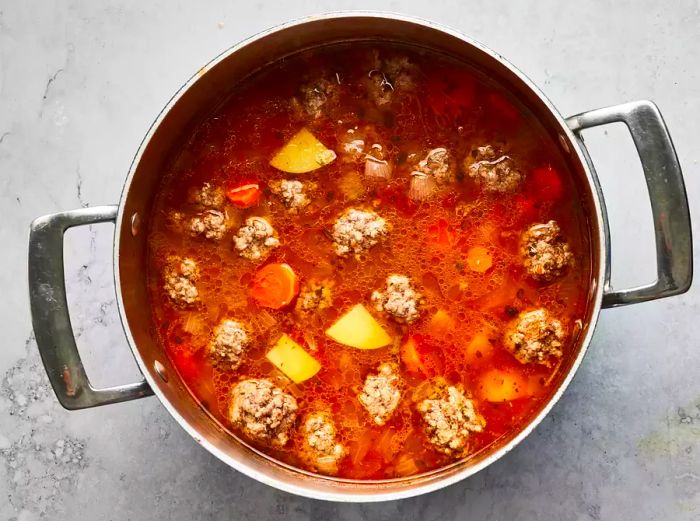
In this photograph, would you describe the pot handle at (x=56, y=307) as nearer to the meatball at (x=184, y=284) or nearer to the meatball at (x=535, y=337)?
the meatball at (x=184, y=284)

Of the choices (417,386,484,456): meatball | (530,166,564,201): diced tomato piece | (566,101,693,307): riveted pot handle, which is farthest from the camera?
(530,166,564,201): diced tomato piece

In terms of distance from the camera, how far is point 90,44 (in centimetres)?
352

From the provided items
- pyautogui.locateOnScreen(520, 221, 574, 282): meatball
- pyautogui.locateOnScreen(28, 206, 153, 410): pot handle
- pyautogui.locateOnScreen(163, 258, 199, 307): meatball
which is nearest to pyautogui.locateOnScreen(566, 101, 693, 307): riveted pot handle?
pyautogui.locateOnScreen(520, 221, 574, 282): meatball

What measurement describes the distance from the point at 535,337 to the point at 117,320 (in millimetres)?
1775

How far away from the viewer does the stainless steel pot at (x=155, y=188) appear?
8.82 feet

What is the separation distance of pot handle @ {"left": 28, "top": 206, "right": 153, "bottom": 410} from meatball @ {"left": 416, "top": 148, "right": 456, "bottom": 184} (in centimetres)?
122

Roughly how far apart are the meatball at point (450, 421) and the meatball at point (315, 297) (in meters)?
0.56

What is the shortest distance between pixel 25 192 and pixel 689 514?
319 centimetres

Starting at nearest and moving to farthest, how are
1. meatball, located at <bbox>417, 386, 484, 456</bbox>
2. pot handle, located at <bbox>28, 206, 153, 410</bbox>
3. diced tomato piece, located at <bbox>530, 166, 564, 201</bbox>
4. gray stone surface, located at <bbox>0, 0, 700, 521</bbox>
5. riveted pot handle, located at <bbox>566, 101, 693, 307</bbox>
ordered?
riveted pot handle, located at <bbox>566, 101, 693, 307</bbox> → pot handle, located at <bbox>28, 206, 153, 410</bbox> → meatball, located at <bbox>417, 386, 484, 456</bbox> → diced tomato piece, located at <bbox>530, 166, 564, 201</bbox> → gray stone surface, located at <bbox>0, 0, 700, 521</bbox>

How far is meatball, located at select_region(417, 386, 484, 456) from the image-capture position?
10.2ft

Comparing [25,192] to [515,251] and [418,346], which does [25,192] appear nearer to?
[418,346]

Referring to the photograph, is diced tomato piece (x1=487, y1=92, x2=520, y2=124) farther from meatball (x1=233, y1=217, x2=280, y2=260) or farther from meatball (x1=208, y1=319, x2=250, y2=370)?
meatball (x1=208, y1=319, x2=250, y2=370)

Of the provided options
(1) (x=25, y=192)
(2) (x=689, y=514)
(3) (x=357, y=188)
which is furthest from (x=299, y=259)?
(2) (x=689, y=514)

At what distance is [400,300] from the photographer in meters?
3.12
